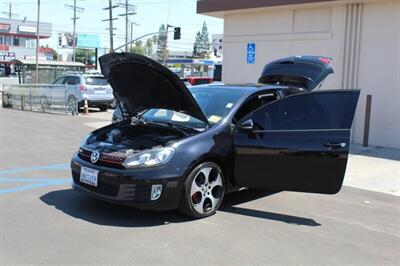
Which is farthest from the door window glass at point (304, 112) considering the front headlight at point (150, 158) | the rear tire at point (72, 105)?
the rear tire at point (72, 105)

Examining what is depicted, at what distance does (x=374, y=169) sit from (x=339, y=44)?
14.8 feet

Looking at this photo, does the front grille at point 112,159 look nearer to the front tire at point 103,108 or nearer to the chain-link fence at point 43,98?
the chain-link fence at point 43,98

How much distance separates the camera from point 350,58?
41.0 feet

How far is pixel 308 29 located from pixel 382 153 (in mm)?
4227

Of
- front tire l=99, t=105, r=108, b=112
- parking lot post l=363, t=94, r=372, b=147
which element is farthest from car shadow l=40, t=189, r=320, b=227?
front tire l=99, t=105, r=108, b=112

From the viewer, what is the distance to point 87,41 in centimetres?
9756

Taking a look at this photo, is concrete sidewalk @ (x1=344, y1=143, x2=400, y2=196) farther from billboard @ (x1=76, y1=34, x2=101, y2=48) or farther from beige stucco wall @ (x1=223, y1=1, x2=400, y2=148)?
billboard @ (x1=76, y1=34, x2=101, y2=48)

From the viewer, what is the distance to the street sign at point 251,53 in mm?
14867

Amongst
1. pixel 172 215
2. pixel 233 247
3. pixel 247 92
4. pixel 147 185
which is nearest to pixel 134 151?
pixel 147 185

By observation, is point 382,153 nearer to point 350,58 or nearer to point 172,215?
point 350,58

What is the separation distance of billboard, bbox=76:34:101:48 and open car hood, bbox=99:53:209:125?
94.1 metres

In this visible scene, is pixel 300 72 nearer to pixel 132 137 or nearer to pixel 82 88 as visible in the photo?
pixel 132 137

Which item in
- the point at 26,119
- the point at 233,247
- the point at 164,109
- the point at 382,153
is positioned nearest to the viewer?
the point at 233,247

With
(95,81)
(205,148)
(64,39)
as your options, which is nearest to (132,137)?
(205,148)
